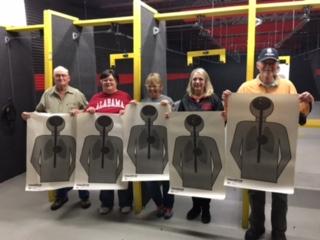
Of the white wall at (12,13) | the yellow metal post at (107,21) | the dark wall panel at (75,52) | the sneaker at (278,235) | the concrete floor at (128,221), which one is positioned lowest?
the concrete floor at (128,221)

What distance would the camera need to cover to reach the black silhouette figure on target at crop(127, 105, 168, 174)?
2.83 metres

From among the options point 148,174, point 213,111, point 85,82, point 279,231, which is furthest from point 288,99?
point 85,82

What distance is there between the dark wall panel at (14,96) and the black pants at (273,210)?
11.0 ft

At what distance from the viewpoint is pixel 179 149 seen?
2666 mm

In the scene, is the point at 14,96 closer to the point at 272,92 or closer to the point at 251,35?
the point at 251,35

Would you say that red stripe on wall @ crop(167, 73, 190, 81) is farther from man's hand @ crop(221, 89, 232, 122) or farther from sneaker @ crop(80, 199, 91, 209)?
man's hand @ crop(221, 89, 232, 122)

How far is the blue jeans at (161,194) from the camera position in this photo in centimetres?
306

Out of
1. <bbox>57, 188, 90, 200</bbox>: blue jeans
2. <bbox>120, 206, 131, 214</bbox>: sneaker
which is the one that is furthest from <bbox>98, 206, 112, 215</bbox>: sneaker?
<bbox>57, 188, 90, 200</bbox>: blue jeans

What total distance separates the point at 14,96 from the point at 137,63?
2.28 meters

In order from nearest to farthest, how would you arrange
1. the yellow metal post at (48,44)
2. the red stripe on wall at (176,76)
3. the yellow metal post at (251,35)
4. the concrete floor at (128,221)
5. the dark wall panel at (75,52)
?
the yellow metal post at (251,35)
the concrete floor at (128,221)
the yellow metal post at (48,44)
the dark wall panel at (75,52)
the red stripe on wall at (176,76)

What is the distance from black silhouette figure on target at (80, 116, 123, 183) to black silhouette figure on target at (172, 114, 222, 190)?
0.58 metres

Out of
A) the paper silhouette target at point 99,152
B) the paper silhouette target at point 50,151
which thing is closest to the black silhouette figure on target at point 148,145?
the paper silhouette target at point 99,152

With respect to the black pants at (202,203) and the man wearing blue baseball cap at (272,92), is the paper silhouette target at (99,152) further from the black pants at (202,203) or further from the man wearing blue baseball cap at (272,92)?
the man wearing blue baseball cap at (272,92)

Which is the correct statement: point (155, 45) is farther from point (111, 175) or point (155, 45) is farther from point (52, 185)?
point (52, 185)
